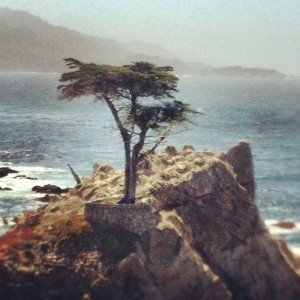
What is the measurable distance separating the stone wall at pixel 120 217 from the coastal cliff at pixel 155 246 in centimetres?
5

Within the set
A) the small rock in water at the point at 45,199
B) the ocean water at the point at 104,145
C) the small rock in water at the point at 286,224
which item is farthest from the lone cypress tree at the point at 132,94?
the small rock in water at the point at 45,199

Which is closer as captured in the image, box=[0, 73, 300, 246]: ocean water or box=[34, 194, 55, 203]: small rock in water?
box=[34, 194, 55, 203]: small rock in water

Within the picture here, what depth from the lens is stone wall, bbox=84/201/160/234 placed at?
89.0 ft

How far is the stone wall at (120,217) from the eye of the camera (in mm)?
27141

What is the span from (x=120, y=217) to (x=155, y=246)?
2443mm

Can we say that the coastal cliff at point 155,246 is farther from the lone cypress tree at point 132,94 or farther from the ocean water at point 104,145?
the ocean water at point 104,145

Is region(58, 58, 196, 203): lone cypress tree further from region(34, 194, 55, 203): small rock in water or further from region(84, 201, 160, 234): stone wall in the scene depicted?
region(34, 194, 55, 203): small rock in water

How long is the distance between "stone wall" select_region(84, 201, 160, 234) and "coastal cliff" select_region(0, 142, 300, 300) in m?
0.05

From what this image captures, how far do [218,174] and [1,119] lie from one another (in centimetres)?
8470

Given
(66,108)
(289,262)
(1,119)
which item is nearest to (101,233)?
(289,262)

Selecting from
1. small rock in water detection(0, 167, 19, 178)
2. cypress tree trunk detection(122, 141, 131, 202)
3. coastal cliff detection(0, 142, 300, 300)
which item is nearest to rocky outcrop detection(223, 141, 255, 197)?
coastal cliff detection(0, 142, 300, 300)

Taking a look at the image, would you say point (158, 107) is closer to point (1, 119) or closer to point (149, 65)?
point (149, 65)

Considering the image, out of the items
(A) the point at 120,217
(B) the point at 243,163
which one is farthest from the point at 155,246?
(B) the point at 243,163

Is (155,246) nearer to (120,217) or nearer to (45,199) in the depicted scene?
(120,217)
